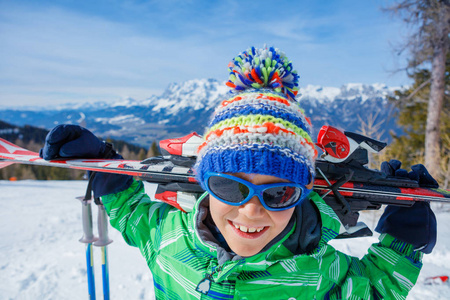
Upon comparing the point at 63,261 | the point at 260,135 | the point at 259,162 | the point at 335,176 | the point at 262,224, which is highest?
the point at 260,135

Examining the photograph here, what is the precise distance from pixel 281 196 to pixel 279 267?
0.41 meters

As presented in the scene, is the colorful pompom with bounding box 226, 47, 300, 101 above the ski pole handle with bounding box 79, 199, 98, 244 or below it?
above

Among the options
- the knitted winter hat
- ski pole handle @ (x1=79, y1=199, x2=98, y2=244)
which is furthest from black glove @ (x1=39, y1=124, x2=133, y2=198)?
the knitted winter hat

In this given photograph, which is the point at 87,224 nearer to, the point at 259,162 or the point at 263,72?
the point at 259,162

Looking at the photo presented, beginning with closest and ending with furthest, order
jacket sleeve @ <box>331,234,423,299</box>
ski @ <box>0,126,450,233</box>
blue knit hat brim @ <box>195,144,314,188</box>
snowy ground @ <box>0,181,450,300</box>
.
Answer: blue knit hat brim @ <box>195,144,314,188</box> < jacket sleeve @ <box>331,234,423,299</box> < ski @ <box>0,126,450,233</box> < snowy ground @ <box>0,181,450,300</box>

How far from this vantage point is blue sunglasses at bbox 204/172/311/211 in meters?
1.19

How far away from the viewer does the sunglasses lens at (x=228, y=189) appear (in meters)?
1.21

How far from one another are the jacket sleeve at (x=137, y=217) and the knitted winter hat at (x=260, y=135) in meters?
0.57

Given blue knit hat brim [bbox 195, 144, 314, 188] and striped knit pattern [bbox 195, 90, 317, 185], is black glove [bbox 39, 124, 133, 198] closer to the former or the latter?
striped knit pattern [bbox 195, 90, 317, 185]

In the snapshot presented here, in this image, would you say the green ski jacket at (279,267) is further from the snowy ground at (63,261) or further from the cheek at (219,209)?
the snowy ground at (63,261)

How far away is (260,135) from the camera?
1.20 metres

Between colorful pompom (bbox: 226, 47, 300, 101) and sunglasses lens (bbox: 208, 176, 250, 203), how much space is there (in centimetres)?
57

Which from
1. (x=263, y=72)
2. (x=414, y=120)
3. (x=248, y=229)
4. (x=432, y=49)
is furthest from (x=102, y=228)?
(x=414, y=120)

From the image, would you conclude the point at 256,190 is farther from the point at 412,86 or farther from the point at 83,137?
the point at 412,86
